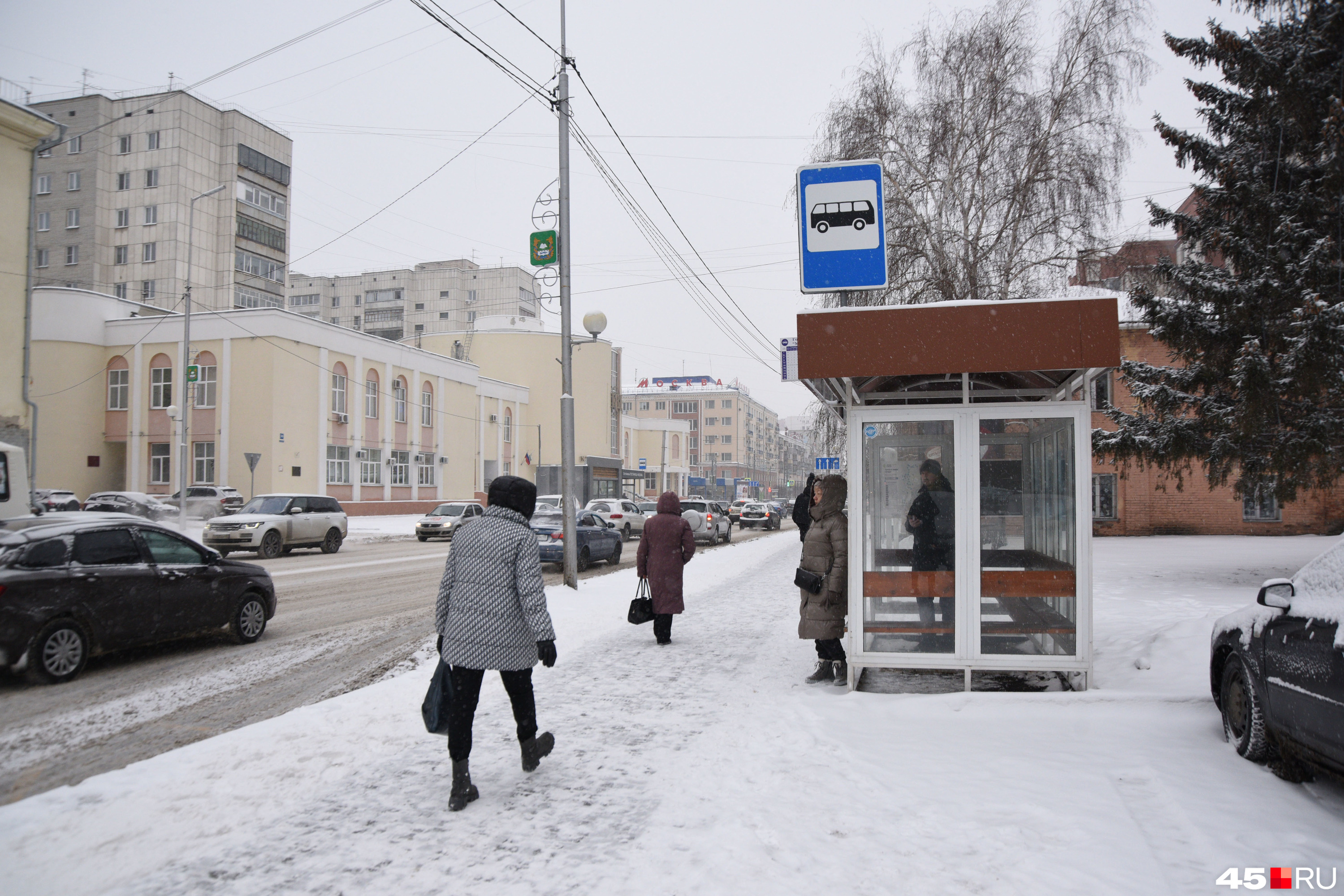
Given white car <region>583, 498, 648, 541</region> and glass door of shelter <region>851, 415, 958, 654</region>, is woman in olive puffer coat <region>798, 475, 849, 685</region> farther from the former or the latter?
white car <region>583, 498, 648, 541</region>

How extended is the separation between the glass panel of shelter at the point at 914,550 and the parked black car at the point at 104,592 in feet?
23.7

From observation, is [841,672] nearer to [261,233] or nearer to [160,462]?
[160,462]

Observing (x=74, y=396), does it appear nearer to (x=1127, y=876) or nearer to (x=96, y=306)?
(x=96, y=306)

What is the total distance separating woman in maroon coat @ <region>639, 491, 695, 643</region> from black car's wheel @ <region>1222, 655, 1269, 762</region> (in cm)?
506

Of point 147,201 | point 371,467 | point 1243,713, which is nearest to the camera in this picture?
point 1243,713

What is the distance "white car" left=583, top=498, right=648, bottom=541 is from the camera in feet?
111

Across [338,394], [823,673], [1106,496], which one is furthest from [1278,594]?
[338,394]

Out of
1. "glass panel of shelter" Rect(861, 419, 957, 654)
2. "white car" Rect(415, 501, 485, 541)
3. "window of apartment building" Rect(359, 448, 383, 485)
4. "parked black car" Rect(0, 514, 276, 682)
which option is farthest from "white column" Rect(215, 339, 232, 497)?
"glass panel of shelter" Rect(861, 419, 957, 654)

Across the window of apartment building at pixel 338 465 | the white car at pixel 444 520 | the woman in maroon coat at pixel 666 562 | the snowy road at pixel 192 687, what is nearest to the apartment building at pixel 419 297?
the window of apartment building at pixel 338 465

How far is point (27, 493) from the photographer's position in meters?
14.2

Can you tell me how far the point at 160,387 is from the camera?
4106 cm

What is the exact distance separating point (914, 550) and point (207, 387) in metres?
41.6

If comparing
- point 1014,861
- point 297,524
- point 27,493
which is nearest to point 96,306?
point 297,524

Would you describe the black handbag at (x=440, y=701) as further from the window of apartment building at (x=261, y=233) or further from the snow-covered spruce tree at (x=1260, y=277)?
the window of apartment building at (x=261, y=233)
